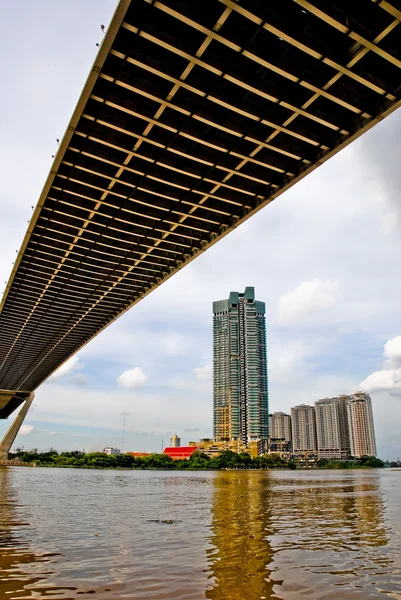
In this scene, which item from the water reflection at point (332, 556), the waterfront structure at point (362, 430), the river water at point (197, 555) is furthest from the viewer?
the waterfront structure at point (362, 430)

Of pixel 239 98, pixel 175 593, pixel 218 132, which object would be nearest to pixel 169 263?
pixel 218 132

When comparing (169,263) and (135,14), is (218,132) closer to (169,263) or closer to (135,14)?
(135,14)

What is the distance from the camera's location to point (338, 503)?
2461 cm

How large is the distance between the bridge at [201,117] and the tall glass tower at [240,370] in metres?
142

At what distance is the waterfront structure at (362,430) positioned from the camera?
196 meters

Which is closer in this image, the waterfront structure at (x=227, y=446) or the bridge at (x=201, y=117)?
the bridge at (x=201, y=117)

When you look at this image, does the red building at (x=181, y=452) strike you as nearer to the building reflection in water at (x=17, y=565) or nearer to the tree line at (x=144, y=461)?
the tree line at (x=144, y=461)

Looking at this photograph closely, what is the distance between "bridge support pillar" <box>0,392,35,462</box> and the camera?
102250mm

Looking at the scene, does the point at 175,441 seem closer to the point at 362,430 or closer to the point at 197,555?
the point at 362,430

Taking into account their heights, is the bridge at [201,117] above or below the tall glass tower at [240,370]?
below

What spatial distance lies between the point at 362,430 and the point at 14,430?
5574 inches

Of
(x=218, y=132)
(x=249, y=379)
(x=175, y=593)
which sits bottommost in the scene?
(x=175, y=593)

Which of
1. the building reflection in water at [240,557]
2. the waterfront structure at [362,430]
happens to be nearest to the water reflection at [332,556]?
the building reflection in water at [240,557]

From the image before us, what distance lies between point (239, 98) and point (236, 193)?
8.02m
